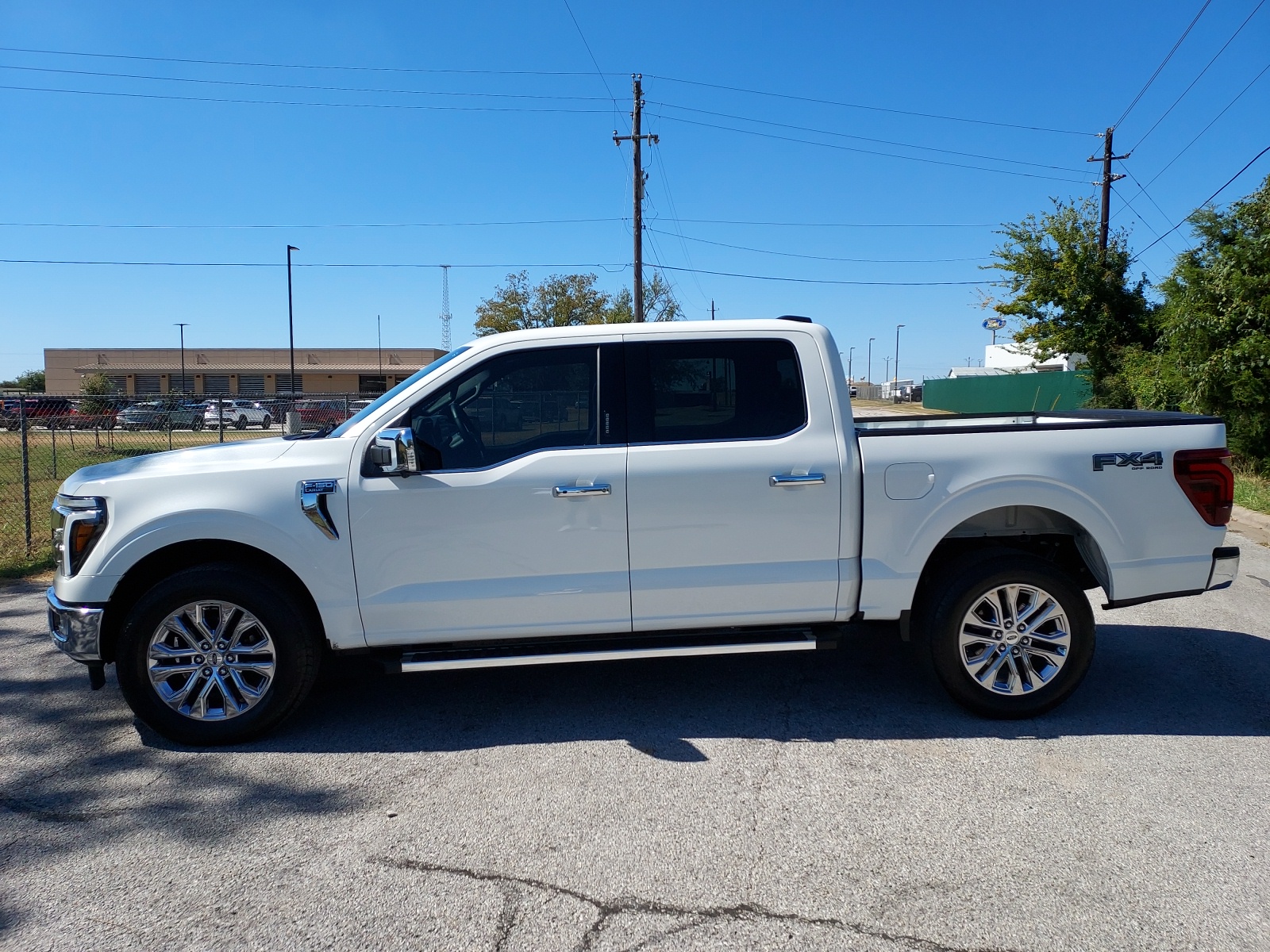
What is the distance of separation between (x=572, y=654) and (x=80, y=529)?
8.08ft

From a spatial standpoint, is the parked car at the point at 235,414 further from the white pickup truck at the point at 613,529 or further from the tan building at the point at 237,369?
the tan building at the point at 237,369

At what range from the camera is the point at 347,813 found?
3705mm

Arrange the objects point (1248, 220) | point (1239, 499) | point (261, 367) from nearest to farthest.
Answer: point (1239, 499)
point (1248, 220)
point (261, 367)

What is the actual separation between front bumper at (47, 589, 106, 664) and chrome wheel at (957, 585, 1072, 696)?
13.9ft

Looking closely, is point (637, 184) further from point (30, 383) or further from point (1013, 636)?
point (30, 383)

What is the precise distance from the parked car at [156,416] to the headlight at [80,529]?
35.0 feet

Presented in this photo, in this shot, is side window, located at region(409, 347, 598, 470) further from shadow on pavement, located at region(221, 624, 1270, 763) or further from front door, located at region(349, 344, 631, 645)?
shadow on pavement, located at region(221, 624, 1270, 763)

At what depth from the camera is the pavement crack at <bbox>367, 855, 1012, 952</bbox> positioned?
9.20 ft

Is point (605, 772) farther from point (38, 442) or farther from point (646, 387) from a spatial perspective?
point (38, 442)

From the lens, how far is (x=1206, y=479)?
179 inches

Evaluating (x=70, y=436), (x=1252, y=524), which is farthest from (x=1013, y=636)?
(x=70, y=436)

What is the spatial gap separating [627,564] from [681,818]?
126 centimetres

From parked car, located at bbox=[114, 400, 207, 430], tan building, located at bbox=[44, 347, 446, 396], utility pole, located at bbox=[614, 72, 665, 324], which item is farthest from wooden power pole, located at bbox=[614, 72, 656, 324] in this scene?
tan building, located at bbox=[44, 347, 446, 396]

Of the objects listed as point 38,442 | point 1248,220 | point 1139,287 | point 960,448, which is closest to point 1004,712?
point 960,448
